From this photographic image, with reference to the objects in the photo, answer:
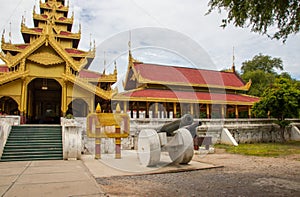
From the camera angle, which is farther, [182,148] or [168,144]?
[168,144]

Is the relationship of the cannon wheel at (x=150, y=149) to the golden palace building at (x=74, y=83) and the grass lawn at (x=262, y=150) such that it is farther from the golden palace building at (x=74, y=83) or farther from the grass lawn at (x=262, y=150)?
the golden palace building at (x=74, y=83)

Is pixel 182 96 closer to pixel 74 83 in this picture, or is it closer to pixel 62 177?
pixel 74 83

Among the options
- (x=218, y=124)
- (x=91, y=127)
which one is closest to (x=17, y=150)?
(x=91, y=127)

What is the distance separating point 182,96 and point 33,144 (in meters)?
14.1

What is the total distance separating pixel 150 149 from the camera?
7.79 m

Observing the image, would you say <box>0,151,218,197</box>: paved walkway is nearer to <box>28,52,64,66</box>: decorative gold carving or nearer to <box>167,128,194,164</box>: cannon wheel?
<box>167,128,194,164</box>: cannon wheel

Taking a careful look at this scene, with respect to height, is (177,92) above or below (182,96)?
above

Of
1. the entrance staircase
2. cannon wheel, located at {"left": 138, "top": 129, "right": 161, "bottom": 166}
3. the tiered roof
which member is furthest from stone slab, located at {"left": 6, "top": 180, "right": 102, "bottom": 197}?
the tiered roof

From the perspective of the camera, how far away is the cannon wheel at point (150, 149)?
25.7ft

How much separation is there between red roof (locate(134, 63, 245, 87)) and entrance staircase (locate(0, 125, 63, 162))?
37.2 feet

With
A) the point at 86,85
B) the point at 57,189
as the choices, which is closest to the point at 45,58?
the point at 86,85

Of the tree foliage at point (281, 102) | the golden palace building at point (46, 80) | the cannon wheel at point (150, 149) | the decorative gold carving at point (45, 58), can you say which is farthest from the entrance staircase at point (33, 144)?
the tree foliage at point (281, 102)

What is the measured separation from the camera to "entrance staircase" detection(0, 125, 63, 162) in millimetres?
9875

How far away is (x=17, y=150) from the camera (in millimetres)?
10297
